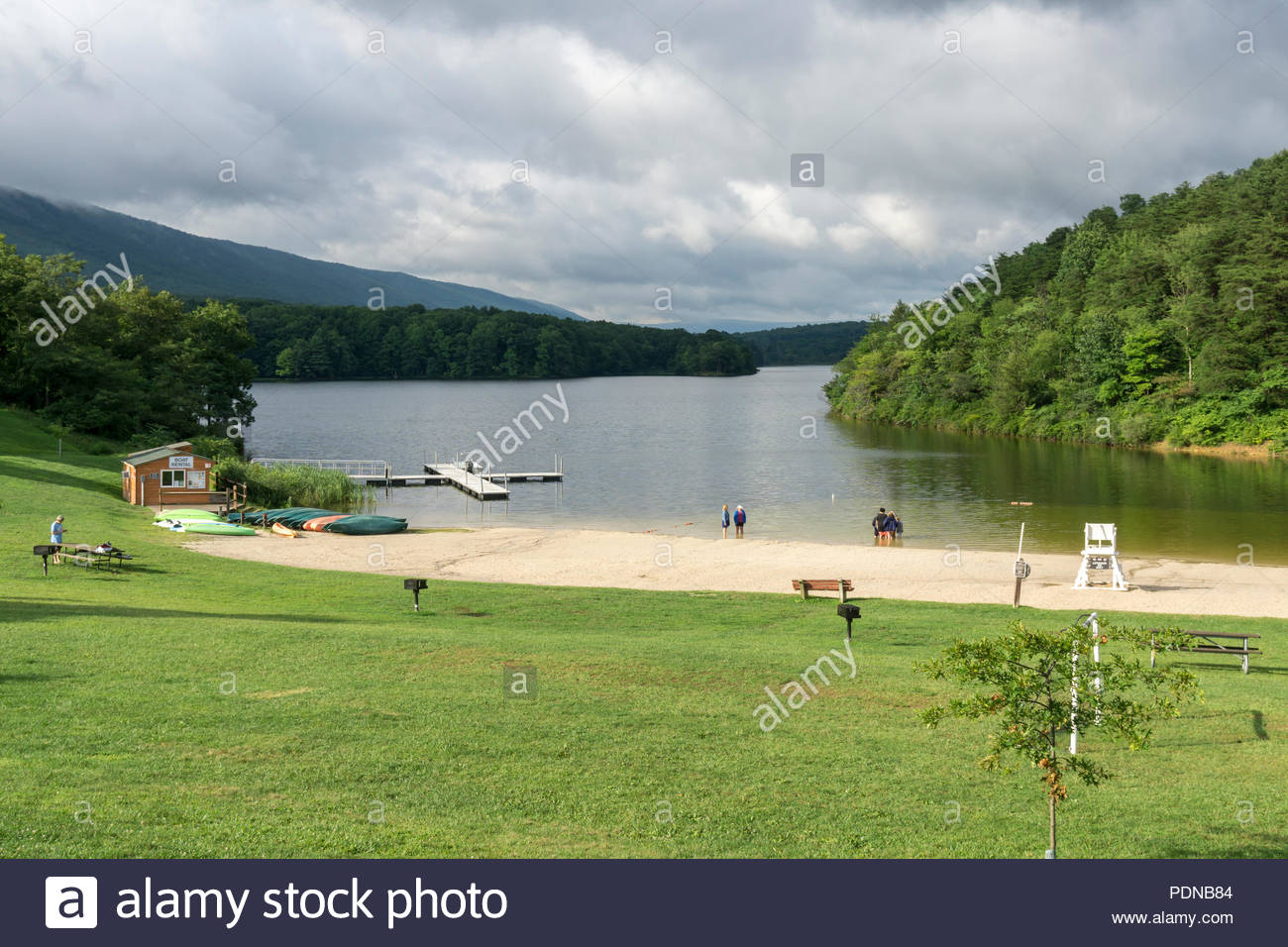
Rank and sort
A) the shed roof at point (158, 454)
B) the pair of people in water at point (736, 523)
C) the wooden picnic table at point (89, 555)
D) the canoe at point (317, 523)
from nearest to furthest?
1. the wooden picnic table at point (89, 555)
2. the canoe at point (317, 523)
3. the pair of people in water at point (736, 523)
4. the shed roof at point (158, 454)

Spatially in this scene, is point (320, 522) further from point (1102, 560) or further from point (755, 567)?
point (1102, 560)

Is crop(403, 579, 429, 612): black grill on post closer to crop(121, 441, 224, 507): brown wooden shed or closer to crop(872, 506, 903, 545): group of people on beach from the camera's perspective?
crop(872, 506, 903, 545): group of people on beach

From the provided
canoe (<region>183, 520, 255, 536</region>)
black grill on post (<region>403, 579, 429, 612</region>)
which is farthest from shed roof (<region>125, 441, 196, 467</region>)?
black grill on post (<region>403, 579, 429, 612</region>)

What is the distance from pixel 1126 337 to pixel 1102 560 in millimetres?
73126

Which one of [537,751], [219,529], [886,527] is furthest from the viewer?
[886,527]

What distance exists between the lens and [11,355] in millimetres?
67500

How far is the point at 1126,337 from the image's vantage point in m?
95.1

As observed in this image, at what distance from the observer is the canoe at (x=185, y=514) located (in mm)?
42344

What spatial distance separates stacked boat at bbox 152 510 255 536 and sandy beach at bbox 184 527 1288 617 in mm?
1228

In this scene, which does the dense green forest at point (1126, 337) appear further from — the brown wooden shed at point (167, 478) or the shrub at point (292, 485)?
the brown wooden shed at point (167, 478)

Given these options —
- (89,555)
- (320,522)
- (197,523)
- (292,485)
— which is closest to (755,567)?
(320,522)

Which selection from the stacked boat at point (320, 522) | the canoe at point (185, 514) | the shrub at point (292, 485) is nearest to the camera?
the canoe at point (185, 514)

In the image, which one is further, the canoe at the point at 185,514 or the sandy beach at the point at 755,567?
the canoe at the point at 185,514

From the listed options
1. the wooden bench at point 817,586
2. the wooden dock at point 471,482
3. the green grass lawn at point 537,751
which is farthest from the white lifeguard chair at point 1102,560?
the wooden dock at point 471,482
